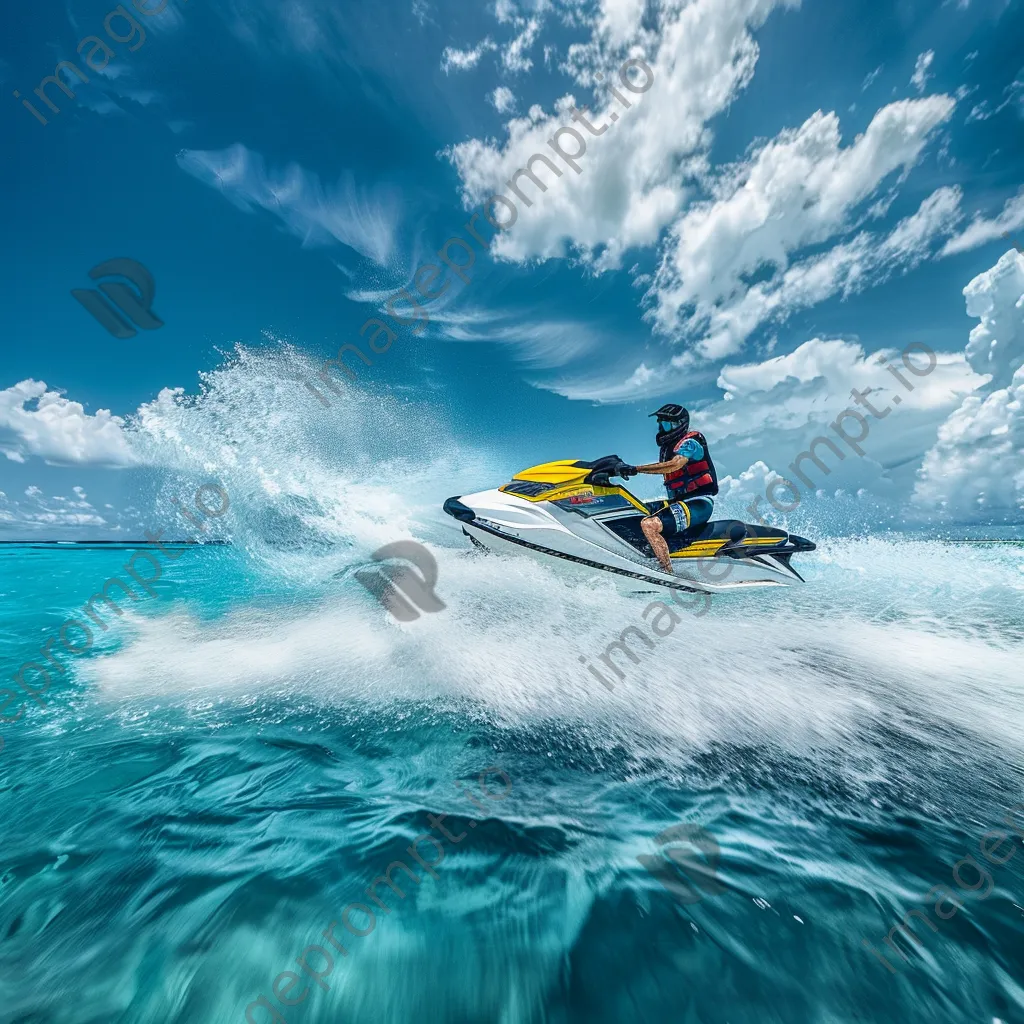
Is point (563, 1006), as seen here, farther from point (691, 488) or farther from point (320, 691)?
point (691, 488)

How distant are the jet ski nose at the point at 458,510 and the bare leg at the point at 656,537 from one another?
2.31 m

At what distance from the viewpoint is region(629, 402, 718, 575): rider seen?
5555mm

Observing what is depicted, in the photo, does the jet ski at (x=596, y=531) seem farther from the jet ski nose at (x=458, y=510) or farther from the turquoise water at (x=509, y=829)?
the turquoise water at (x=509, y=829)

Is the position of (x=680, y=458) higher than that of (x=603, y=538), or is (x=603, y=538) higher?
(x=680, y=458)

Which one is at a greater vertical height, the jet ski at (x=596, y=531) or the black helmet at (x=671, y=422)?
the black helmet at (x=671, y=422)

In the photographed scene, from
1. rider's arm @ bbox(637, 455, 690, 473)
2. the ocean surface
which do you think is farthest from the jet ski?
the ocean surface

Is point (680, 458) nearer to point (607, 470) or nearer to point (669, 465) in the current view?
point (669, 465)

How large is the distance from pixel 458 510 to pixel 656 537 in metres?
2.69

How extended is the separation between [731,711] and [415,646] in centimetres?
309

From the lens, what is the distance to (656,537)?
5492 millimetres

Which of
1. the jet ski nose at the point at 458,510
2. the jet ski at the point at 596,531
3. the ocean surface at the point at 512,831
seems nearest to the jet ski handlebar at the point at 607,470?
the jet ski at the point at 596,531

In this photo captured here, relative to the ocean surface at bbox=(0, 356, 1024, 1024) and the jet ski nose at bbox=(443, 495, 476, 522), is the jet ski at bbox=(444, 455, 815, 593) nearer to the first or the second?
the jet ski nose at bbox=(443, 495, 476, 522)

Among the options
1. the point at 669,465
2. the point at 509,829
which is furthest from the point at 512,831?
the point at 669,465

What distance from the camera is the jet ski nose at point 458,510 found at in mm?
5555
